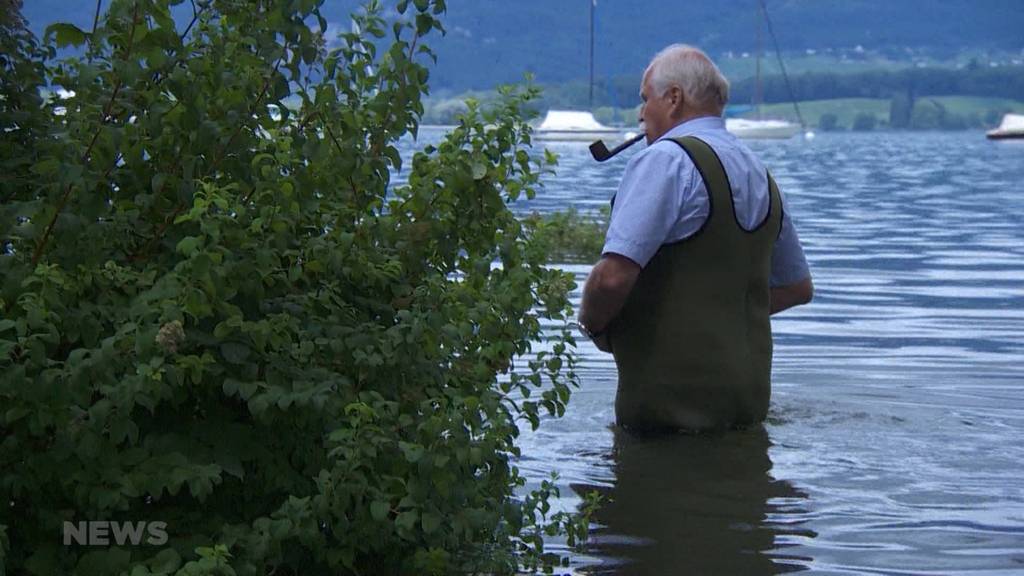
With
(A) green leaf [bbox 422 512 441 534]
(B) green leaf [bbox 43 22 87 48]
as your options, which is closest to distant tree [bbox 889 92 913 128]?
(A) green leaf [bbox 422 512 441 534]

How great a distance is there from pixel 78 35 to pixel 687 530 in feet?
9.15

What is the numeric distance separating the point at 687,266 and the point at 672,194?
12.5 inches

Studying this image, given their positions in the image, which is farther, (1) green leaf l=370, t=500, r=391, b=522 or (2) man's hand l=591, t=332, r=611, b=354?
(2) man's hand l=591, t=332, r=611, b=354

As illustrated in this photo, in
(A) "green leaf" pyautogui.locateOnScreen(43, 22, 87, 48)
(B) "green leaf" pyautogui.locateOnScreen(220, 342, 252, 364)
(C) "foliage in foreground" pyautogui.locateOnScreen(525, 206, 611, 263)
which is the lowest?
(C) "foliage in foreground" pyautogui.locateOnScreen(525, 206, 611, 263)

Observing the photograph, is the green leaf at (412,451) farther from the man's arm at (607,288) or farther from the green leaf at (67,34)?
the man's arm at (607,288)

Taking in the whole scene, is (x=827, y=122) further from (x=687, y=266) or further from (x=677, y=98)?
(x=687, y=266)

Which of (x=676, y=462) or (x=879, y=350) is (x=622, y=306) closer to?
(x=676, y=462)

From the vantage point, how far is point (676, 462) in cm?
698

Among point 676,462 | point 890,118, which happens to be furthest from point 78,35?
point 890,118

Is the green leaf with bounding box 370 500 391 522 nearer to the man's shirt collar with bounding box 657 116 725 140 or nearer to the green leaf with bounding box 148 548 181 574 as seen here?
the green leaf with bounding box 148 548 181 574

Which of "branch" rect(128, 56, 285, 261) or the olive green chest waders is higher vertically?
"branch" rect(128, 56, 285, 261)

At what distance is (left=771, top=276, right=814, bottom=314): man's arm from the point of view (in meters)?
7.50

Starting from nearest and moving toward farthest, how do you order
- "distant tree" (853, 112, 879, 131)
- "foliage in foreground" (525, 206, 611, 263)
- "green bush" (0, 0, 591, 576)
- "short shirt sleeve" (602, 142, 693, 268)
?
1. "green bush" (0, 0, 591, 576)
2. "short shirt sleeve" (602, 142, 693, 268)
3. "foliage in foreground" (525, 206, 611, 263)
4. "distant tree" (853, 112, 879, 131)

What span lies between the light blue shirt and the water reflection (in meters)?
0.86
